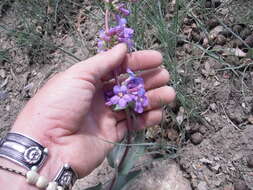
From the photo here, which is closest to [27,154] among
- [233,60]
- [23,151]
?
[23,151]

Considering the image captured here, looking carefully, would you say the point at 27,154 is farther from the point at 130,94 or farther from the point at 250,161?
the point at 250,161

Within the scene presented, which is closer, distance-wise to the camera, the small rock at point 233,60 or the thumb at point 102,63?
the thumb at point 102,63

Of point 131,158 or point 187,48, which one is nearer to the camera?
point 131,158

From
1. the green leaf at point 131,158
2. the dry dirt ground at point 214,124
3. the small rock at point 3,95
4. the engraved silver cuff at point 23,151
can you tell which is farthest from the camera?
the small rock at point 3,95

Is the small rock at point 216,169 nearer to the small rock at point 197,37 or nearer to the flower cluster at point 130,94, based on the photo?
the flower cluster at point 130,94

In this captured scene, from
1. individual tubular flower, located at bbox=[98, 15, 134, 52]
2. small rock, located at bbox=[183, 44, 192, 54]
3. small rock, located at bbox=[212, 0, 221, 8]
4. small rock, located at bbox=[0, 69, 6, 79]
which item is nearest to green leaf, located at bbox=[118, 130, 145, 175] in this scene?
individual tubular flower, located at bbox=[98, 15, 134, 52]

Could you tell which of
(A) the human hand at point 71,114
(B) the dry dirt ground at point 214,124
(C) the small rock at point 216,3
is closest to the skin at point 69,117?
(A) the human hand at point 71,114

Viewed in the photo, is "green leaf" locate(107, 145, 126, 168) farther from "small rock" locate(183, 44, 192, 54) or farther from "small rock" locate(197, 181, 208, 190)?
"small rock" locate(183, 44, 192, 54)

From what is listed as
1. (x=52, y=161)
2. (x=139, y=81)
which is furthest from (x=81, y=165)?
(x=139, y=81)

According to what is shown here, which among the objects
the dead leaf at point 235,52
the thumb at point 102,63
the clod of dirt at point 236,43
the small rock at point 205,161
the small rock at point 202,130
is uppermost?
the thumb at point 102,63
